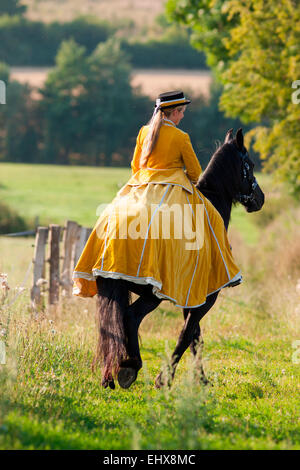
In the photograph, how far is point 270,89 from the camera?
14.0 m

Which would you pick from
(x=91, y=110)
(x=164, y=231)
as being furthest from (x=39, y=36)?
(x=164, y=231)

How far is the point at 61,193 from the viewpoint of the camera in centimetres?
4597

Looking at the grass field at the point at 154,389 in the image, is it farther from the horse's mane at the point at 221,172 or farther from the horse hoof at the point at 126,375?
the horse's mane at the point at 221,172

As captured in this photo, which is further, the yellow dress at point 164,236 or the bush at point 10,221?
the bush at point 10,221

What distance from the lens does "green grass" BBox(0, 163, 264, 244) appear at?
3291 cm

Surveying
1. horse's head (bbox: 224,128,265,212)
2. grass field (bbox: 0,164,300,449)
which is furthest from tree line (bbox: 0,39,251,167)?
horse's head (bbox: 224,128,265,212)

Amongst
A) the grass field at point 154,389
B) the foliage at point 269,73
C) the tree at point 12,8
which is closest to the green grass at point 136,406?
the grass field at point 154,389

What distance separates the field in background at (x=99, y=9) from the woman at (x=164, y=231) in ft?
339

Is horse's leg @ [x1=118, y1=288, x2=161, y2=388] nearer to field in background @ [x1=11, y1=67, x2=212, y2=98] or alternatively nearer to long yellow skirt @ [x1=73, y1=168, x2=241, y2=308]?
long yellow skirt @ [x1=73, y1=168, x2=241, y2=308]

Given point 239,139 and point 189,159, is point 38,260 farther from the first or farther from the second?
point 189,159

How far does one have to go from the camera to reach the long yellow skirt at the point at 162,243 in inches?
197

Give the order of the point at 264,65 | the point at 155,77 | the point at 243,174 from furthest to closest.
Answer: the point at 155,77 → the point at 264,65 → the point at 243,174

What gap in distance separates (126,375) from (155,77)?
77831mm

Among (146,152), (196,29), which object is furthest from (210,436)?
(196,29)
